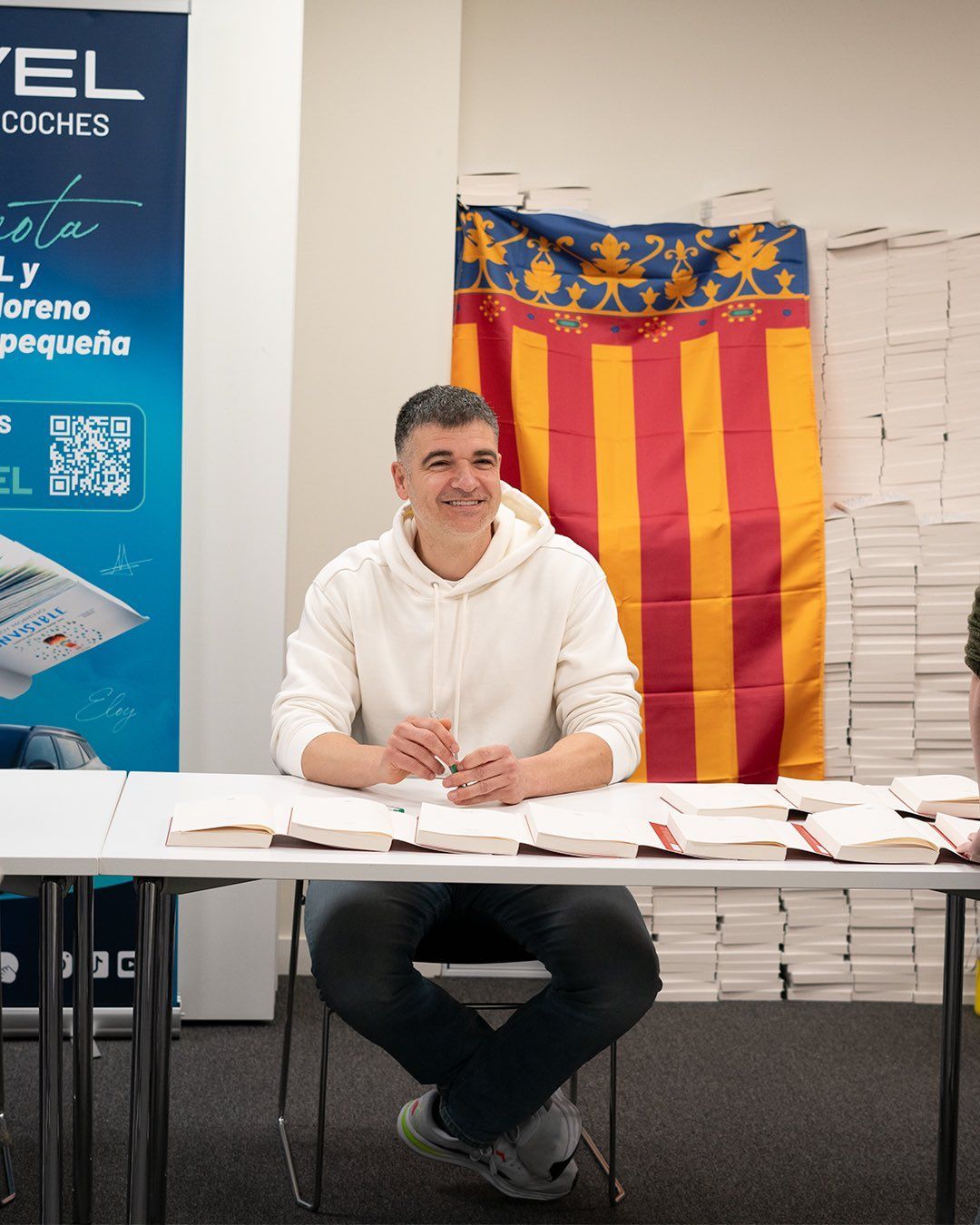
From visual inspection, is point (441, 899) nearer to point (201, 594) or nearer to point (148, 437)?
point (201, 594)

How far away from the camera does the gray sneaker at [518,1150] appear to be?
2207mm

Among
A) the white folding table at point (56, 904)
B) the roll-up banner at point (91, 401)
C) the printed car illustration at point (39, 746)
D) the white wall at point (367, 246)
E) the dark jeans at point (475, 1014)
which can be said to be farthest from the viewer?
the white wall at point (367, 246)

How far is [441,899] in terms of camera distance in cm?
217

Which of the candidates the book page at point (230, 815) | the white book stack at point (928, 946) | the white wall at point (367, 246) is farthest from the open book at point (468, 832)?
the white book stack at point (928, 946)

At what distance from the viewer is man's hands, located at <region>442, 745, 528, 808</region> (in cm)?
194

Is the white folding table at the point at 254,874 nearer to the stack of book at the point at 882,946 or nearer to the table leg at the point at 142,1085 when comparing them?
the table leg at the point at 142,1085

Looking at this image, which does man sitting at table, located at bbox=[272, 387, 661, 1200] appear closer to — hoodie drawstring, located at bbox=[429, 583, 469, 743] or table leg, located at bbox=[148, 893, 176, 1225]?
hoodie drawstring, located at bbox=[429, 583, 469, 743]

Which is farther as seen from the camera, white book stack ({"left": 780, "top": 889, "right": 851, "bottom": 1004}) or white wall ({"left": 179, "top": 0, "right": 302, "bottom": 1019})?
white book stack ({"left": 780, "top": 889, "right": 851, "bottom": 1004})

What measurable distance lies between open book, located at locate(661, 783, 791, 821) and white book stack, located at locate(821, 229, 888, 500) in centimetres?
171

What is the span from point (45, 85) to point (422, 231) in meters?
0.99

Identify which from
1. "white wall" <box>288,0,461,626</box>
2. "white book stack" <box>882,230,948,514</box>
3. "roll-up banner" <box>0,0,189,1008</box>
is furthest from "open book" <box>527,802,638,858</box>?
"white book stack" <box>882,230,948,514</box>

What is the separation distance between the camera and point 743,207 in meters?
3.41

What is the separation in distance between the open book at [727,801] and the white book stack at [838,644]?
1463mm

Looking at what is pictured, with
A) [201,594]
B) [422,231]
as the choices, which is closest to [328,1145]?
[201,594]
